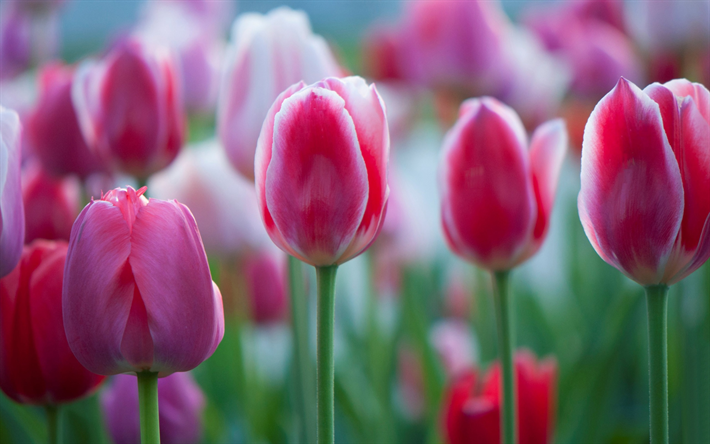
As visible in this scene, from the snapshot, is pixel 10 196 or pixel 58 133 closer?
pixel 10 196

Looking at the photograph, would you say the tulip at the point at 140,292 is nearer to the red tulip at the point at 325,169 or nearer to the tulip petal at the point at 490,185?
the red tulip at the point at 325,169

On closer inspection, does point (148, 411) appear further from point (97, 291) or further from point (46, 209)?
point (46, 209)

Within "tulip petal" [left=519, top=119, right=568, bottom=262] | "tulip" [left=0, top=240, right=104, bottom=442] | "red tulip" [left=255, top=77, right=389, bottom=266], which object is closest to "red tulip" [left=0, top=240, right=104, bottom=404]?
"tulip" [left=0, top=240, right=104, bottom=442]

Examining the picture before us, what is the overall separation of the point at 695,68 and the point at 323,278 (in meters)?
0.54

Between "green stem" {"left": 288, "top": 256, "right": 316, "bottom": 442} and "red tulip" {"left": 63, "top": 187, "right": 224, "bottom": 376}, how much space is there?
0.15m

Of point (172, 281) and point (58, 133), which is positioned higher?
point (58, 133)

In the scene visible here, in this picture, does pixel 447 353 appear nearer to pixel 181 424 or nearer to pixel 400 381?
pixel 400 381

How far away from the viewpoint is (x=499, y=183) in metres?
0.33

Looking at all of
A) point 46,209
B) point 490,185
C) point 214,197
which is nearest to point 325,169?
point 490,185

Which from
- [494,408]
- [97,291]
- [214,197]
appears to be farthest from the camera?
[214,197]

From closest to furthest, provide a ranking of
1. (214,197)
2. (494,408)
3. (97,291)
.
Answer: (97,291), (494,408), (214,197)

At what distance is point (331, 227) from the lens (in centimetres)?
25

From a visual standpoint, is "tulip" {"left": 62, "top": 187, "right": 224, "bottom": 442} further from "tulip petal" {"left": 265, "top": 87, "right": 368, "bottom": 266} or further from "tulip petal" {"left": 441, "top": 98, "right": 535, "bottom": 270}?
"tulip petal" {"left": 441, "top": 98, "right": 535, "bottom": 270}

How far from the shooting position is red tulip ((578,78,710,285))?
24cm
